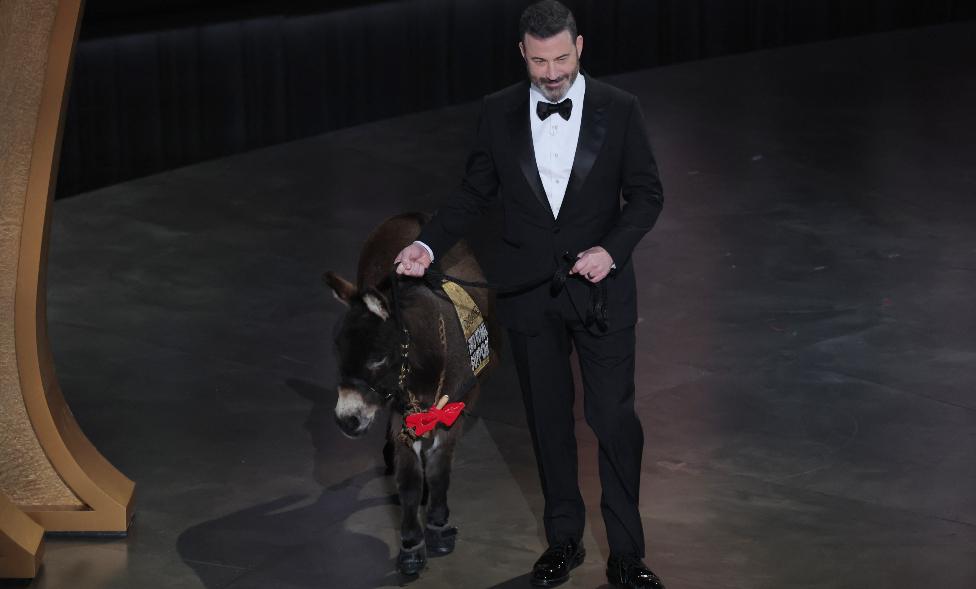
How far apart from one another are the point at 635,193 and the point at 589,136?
0.18 m

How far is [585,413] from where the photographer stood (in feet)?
13.0

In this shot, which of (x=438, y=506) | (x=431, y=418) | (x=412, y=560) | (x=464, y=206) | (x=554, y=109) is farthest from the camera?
(x=438, y=506)

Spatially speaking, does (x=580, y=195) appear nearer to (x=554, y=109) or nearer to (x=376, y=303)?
(x=554, y=109)

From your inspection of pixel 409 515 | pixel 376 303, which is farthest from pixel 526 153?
pixel 409 515

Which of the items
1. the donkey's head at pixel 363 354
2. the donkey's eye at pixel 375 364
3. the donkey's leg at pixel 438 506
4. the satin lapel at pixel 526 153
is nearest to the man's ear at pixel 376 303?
the donkey's head at pixel 363 354

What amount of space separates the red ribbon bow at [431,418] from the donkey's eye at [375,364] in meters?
0.24

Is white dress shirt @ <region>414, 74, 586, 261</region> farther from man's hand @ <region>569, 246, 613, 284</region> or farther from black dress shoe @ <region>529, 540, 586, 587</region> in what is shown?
black dress shoe @ <region>529, 540, 586, 587</region>

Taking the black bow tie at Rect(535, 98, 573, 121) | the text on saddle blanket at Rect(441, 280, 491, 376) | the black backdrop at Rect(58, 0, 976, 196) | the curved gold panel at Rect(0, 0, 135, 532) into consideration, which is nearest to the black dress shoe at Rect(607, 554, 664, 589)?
the text on saddle blanket at Rect(441, 280, 491, 376)

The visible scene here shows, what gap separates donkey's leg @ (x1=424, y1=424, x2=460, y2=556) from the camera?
4.36 meters

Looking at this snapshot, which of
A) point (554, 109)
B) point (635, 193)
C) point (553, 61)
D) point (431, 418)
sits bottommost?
point (431, 418)

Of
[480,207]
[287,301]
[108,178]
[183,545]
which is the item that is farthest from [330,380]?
[108,178]

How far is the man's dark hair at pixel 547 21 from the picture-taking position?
362 cm

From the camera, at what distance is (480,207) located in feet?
13.4

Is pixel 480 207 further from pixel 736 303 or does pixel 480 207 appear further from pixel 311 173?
pixel 311 173
